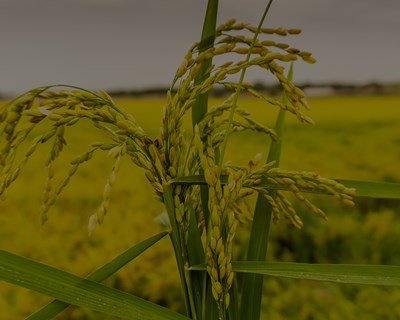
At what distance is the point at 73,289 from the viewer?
865 millimetres

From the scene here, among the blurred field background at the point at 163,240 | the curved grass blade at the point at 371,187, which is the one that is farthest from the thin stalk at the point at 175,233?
the blurred field background at the point at 163,240

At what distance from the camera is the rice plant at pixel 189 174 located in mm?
808

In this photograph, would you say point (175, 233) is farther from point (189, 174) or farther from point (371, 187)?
point (371, 187)

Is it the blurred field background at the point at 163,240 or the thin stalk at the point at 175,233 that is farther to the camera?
the blurred field background at the point at 163,240

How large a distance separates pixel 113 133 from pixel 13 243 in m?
2.59

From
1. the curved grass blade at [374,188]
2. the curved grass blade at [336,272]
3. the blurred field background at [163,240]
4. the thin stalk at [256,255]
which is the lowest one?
the blurred field background at [163,240]

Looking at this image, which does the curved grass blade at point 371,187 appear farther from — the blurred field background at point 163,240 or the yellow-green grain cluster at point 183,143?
the blurred field background at point 163,240

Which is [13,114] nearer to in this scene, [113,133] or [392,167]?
[113,133]

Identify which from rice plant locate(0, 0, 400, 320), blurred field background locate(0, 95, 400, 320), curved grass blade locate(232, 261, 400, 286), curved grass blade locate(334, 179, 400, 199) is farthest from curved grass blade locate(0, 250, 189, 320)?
blurred field background locate(0, 95, 400, 320)

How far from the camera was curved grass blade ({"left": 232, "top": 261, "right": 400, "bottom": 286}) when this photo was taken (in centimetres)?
89

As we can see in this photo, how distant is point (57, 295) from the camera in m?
0.85

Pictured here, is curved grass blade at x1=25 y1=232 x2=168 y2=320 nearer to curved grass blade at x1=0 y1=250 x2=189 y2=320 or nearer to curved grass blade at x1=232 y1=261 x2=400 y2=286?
curved grass blade at x1=0 y1=250 x2=189 y2=320

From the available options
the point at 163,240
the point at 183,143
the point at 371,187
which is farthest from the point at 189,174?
the point at 163,240

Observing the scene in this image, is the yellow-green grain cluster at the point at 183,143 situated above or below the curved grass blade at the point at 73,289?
above
